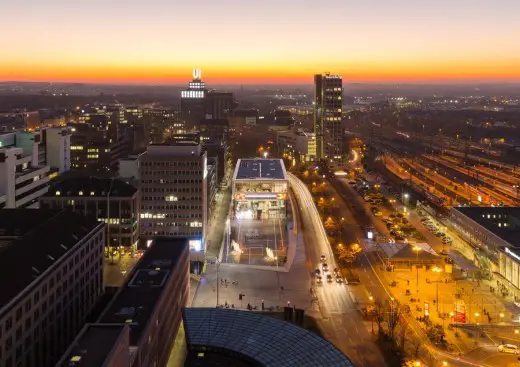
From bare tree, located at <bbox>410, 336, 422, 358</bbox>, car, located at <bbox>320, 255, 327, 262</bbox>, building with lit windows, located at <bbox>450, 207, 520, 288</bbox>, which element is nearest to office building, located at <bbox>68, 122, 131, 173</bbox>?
car, located at <bbox>320, 255, 327, 262</bbox>

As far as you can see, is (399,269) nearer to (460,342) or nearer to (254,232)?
(460,342)

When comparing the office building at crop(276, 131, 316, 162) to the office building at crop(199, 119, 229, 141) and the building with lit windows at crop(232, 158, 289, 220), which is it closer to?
the office building at crop(199, 119, 229, 141)

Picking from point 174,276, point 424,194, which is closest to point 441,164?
point 424,194

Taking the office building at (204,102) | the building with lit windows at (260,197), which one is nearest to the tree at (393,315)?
the building with lit windows at (260,197)

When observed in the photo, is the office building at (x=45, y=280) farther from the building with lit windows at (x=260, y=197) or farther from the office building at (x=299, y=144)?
the office building at (x=299, y=144)

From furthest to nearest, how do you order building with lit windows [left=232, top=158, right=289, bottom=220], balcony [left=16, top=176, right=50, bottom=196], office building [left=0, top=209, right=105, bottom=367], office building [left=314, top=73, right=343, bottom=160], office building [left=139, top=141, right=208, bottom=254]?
office building [left=314, top=73, right=343, bottom=160] → building with lit windows [left=232, top=158, right=289, bottom=220] → balcony [left=16, top=176, right=50, bottom=196] → office building [left=139, top=141, right=208, bottom=254] → office building [left=0, top=209, right=105, bottom=367]
